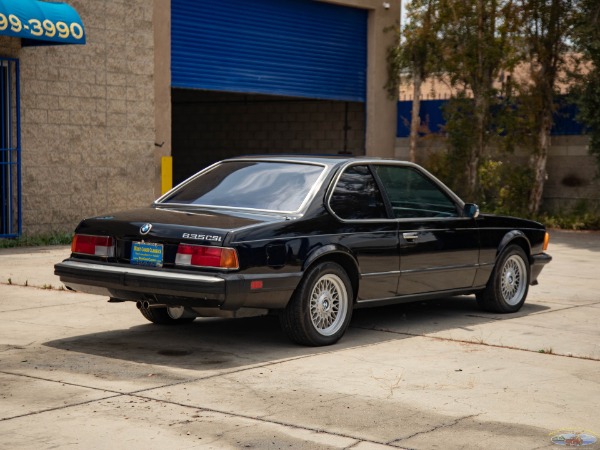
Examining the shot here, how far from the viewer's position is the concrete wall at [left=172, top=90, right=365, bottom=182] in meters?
23.8

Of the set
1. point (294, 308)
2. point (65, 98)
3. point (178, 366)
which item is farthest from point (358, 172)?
point (65, 98)

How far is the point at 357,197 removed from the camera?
8453 millimetres

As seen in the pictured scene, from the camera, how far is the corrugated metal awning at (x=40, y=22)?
46.5 feet

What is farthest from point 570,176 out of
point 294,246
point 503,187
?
point 294,246

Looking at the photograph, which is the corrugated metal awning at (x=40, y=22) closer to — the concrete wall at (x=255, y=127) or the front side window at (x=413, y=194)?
the front side window at (x=413, y=194)

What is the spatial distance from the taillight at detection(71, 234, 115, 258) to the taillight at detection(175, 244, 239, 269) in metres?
0.69

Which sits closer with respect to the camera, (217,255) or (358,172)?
(217,255)

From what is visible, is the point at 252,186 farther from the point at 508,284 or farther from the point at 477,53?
the point at 477,53

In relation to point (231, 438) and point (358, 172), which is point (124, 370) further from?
point (358, 172)

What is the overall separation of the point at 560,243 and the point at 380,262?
9.94 m

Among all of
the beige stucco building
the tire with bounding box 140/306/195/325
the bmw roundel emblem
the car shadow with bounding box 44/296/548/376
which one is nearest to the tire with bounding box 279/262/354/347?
the car shadow with bounding box 44/296/548/376

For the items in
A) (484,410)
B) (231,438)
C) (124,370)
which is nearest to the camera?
(231,438)

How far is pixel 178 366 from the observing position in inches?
280

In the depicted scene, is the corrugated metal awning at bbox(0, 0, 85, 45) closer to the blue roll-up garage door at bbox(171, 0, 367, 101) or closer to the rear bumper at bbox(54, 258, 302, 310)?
the blue roll-up garage door at bbox(171, 0, 367, 101)
